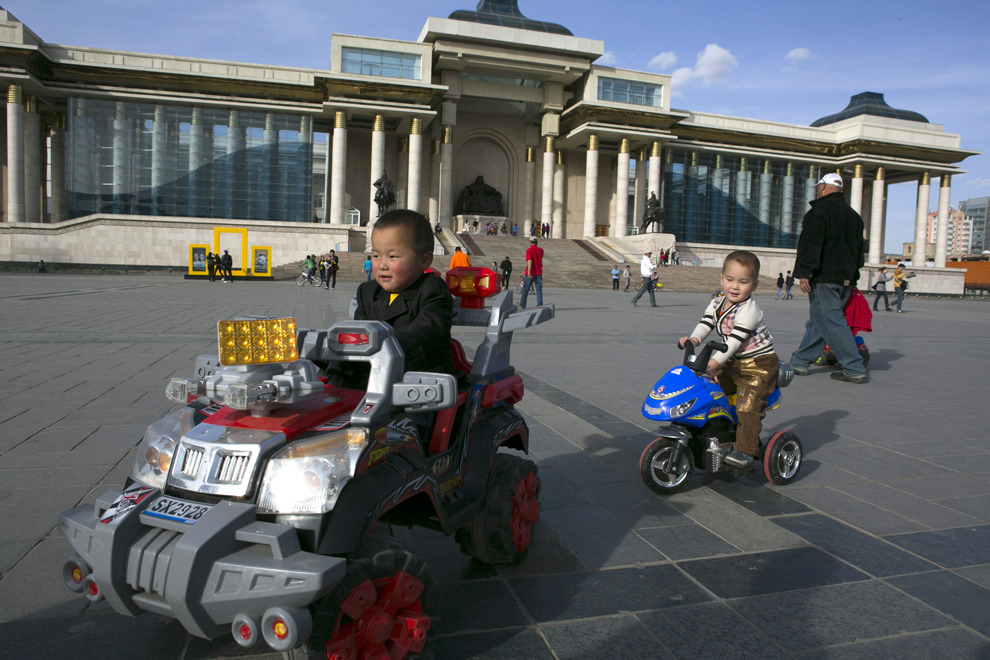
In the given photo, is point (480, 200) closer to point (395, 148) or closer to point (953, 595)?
point (395, 148)

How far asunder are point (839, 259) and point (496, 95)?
40641 mm

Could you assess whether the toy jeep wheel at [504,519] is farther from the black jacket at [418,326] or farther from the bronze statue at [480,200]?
the bronze statue at [480,200]

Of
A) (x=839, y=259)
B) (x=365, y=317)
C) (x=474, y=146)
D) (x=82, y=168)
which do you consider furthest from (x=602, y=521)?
(x=474, y=146)

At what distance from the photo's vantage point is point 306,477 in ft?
5.43

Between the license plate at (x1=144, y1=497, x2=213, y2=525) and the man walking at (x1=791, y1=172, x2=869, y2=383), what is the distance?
6.68m

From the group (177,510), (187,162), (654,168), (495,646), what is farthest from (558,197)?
(177,510)

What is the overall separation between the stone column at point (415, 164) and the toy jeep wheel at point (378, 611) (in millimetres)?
39691

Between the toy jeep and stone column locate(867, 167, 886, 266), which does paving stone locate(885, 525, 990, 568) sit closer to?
the toy jeep

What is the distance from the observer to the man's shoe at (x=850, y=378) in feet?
23.5

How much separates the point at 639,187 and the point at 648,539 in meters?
45.1

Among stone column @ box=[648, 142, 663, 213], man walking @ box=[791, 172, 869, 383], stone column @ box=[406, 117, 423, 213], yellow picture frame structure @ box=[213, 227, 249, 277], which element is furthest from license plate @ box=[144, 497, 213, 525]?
stone column @ box=[648, 142, 663, 213]

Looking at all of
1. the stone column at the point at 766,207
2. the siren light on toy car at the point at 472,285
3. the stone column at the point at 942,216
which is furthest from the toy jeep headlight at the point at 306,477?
the stone column at the point at 942,216

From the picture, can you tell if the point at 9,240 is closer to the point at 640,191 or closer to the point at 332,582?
the point at 640,191

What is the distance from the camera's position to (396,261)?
7.54ft
